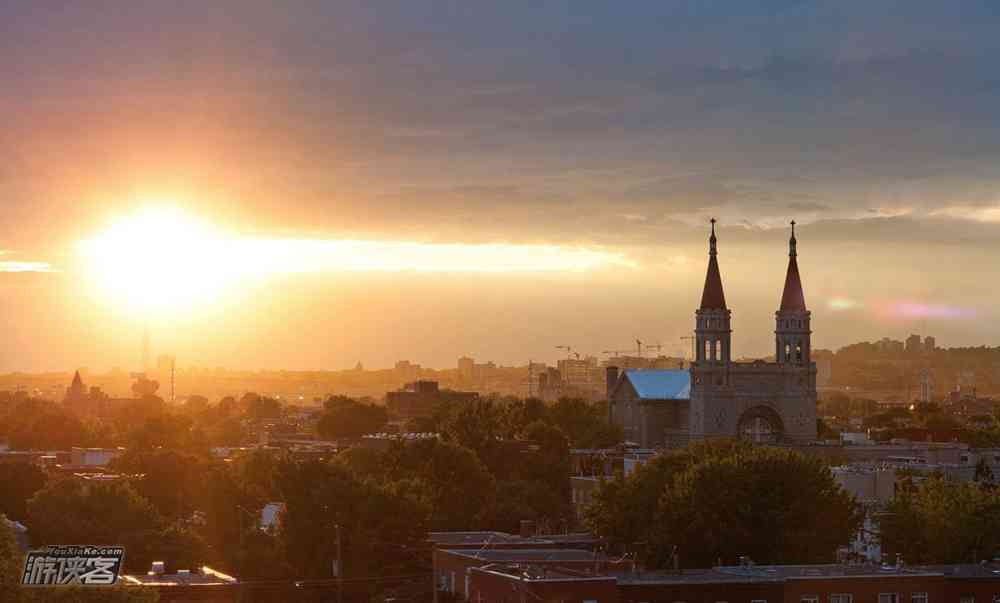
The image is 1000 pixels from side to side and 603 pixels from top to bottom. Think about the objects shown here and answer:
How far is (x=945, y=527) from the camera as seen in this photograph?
99.3m

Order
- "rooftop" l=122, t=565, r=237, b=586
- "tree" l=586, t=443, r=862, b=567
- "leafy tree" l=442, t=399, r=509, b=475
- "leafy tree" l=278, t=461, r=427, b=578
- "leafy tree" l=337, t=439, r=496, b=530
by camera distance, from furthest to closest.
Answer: "leafy tree" l=442, t=399, r=509, b=475 < "leafy tree" l=337, t=439, r=496, b=530 < "leafy tree" l=278, t=461, r=427, b=578 < "tree" l=586, t=443, r=862, b=567 < "rooftop" l=122, t=565, r=237, b=586

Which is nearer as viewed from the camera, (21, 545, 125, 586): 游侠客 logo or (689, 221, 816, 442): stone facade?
(21, 545, 125, 586): 游侠客 logo

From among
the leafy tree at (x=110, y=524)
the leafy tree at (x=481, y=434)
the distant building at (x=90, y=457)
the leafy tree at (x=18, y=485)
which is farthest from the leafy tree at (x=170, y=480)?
the distant building at (x=90, y=457)

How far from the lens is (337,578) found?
100 m

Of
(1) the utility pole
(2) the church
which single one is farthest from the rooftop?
(2) the church

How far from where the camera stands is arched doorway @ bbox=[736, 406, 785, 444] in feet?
592

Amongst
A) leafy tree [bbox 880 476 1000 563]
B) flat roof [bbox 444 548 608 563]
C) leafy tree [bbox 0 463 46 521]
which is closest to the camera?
flat roof [bbox 444 548 608 563]

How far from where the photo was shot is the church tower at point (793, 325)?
185375mm

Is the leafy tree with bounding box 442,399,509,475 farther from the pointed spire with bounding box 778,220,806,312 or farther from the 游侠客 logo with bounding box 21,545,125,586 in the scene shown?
the 游侠客 logo with bounding box 21,545,125,586

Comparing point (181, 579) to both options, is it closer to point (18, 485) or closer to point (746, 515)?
point (746, 515)

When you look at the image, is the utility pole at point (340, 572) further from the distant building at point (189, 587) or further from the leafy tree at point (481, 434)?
the leafy tree at point (481, 434)

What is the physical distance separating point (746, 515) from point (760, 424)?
86.5 metres

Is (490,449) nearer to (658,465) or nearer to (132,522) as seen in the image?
(658,465)

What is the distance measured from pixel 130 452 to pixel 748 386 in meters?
52.8
